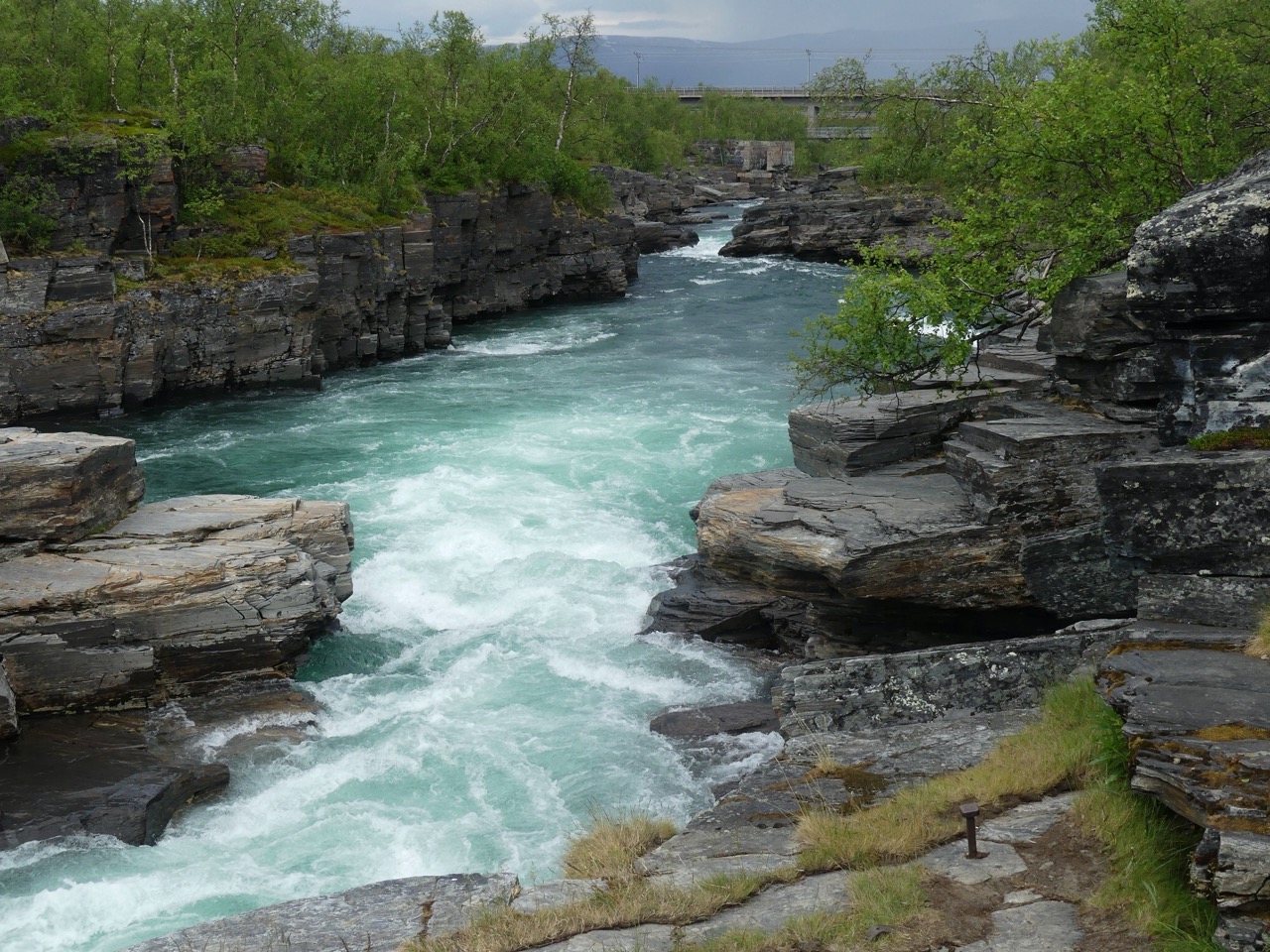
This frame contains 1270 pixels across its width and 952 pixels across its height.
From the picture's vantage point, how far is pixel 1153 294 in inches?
487

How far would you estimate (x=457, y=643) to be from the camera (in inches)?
808

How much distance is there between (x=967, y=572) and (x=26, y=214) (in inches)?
1259

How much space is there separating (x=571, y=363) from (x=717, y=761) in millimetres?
30660

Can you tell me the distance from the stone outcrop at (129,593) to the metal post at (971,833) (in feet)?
42.4

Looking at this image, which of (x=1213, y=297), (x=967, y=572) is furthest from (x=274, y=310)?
(x=1213, y=297)

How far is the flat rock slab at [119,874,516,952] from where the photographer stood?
9.05m

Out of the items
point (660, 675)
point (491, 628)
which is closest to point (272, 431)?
point (491, 628)

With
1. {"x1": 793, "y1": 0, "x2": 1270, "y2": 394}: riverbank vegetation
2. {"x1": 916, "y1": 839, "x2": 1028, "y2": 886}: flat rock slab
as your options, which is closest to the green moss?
{"x1": 916, "y1": 839, "x2": 1028, "y2": 886}: flat rock slab

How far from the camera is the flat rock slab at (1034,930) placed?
24.5 ft

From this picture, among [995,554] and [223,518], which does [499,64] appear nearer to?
[223,518]

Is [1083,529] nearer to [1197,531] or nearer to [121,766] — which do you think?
[1197,531]

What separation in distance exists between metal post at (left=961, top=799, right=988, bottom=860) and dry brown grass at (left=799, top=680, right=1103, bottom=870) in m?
0.43

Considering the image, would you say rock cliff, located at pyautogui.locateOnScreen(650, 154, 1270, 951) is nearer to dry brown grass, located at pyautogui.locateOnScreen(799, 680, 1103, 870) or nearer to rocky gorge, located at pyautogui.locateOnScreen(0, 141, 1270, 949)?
rocky gorge, located at pyautogui.locateOnScreen(0, 141, 1270, 949)

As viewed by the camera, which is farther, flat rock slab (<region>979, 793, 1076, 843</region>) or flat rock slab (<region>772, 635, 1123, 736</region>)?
flat rock slab (<region>772, 635, 1123, 736</region>)
